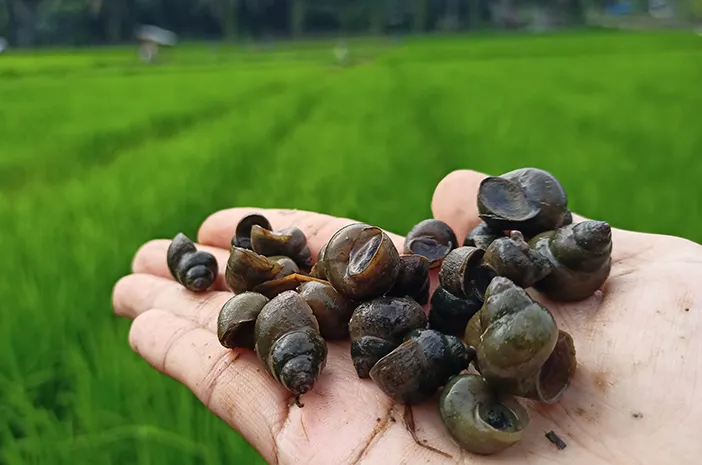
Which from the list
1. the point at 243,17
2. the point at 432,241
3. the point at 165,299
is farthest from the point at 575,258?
the point at 243,17

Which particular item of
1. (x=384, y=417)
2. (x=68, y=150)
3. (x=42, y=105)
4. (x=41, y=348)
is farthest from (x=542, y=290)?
(x=42, y=105)

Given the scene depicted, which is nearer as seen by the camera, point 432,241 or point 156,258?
point 432,241

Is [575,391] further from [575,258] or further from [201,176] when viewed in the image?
[201,176]

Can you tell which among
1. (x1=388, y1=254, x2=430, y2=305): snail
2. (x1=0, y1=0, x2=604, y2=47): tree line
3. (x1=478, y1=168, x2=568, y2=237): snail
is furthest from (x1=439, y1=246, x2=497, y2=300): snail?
(x1=0, y1=0, x2=604, y2=47): tree line

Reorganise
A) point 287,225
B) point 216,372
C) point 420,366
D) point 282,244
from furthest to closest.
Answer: point 287,225
point 282,244
point 216,372
point 420,366

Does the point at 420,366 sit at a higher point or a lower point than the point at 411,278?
lower

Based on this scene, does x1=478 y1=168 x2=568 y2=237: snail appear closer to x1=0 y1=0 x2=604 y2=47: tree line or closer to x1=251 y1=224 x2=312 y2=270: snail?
x1=251 y1=224 x2=312 y2=270: snail

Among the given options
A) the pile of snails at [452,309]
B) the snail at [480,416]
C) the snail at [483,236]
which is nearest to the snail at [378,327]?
the pile of snails at [452,309]
